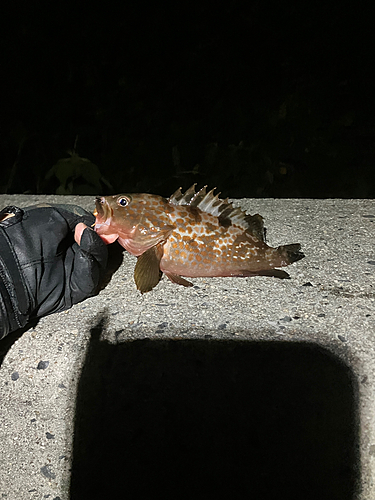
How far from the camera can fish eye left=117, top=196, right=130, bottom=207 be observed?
1542 millimetres

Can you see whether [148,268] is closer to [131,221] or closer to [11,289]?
[131,221]

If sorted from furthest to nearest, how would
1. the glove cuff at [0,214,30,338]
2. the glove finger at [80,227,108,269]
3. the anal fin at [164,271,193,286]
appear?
the anal fin at [164,271,193,286]
the glove finger at [80,227,108,269]
the glove cuff at [0,214,30,338]

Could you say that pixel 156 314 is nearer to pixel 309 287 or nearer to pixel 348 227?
pixel 309 287

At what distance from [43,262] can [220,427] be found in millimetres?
825

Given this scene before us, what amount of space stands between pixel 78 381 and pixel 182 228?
686mm

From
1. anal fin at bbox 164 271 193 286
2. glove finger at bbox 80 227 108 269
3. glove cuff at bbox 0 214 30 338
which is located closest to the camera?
glove cuff at bbox 0 214 30 338

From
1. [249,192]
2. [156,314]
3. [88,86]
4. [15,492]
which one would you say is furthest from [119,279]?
[88,86]

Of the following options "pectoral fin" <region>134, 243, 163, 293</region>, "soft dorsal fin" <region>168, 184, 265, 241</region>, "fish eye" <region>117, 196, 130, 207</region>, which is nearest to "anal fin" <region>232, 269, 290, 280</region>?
"soft dorsal fin" <region>168, 184, 265, 241</region>

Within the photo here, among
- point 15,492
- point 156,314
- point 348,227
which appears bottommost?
point 15,492

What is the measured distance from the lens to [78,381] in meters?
1.30

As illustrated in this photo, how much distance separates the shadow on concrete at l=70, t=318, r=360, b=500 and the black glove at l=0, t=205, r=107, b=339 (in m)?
0.32

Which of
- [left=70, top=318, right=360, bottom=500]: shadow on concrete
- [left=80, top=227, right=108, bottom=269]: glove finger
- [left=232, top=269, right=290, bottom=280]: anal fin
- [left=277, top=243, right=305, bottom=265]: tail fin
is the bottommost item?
[left=70, top=318, right=360, bottom=500]: shadow on concrete

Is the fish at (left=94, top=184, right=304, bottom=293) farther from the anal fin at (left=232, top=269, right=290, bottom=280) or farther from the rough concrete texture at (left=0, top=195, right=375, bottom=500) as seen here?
the rough concrete texture at (left=0, top=195, right=375, bottom=500)

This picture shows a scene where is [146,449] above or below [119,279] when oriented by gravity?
below
